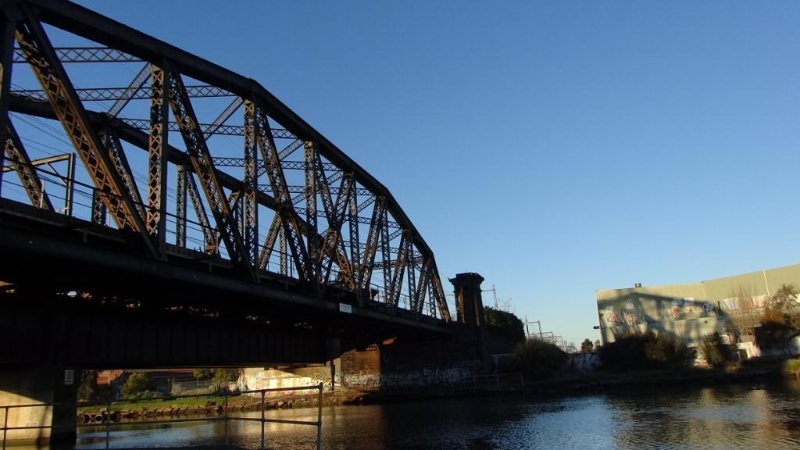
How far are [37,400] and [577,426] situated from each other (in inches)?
903

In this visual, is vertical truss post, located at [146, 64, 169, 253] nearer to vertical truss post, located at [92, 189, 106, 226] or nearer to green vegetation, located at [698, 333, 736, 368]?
vertical truss post, located at [92, 189, 106, 226]

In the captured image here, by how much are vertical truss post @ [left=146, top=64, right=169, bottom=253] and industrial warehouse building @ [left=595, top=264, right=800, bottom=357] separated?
65.9 meters

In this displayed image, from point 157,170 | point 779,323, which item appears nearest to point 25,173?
point 157,170

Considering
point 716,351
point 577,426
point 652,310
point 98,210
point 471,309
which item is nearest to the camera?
point 98,210

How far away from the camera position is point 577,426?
93.1ft

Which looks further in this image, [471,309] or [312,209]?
[471,309]

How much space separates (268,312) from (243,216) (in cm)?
638

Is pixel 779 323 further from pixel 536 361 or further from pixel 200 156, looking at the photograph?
pixel 200 156

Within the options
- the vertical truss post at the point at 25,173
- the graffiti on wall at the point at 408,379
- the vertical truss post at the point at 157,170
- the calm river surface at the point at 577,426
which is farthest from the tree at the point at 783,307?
the vertical truss post at the point at 25,173

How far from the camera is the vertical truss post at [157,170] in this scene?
21391 mm

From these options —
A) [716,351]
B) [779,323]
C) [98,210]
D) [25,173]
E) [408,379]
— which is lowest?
[408,379]

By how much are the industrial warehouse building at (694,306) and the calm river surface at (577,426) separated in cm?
3264

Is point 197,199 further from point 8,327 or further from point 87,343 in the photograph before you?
point 8,327

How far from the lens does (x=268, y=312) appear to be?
32688mm
